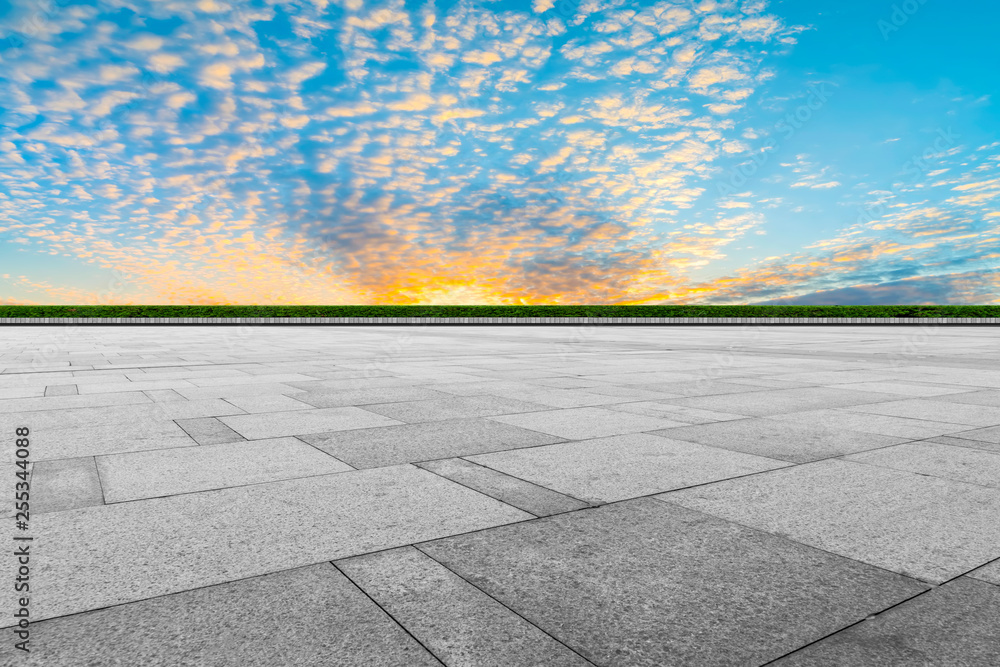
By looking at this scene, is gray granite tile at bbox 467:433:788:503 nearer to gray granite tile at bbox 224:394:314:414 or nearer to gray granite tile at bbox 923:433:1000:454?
gray granite tile at bbox 923:433:1000:454

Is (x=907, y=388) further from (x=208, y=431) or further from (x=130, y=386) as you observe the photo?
(x=130, y=386)

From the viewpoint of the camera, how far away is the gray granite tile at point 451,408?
6.64 metres

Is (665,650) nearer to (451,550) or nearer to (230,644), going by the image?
(451,550)

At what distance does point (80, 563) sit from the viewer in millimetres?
2900

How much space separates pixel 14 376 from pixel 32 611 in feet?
32.3

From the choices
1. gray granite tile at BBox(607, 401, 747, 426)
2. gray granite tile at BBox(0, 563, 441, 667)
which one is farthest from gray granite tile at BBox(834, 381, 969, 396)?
gray granite tile at BBox(0, 563, 441, 667)

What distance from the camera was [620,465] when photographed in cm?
466

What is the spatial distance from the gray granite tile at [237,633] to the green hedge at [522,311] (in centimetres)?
4503

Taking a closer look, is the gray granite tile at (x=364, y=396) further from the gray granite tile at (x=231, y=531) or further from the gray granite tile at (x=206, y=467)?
the gray granite tile at (x=231, y=531)

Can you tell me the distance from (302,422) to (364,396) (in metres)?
1.84

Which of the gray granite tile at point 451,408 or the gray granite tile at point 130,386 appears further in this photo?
the gray granite tile at point 130,386

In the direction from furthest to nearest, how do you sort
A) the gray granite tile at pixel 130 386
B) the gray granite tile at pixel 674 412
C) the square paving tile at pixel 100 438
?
the gray granite tile at pixel 130 386
the gray granite tile at pixel 674 412
the square paving tile at pixel 100 438

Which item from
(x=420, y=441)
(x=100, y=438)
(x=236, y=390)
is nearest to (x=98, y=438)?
(x=100, y=438)

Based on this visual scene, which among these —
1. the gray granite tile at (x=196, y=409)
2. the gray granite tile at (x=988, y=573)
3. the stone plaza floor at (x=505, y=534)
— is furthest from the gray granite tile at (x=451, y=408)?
the gray granite tile at (x=988, y=573)
